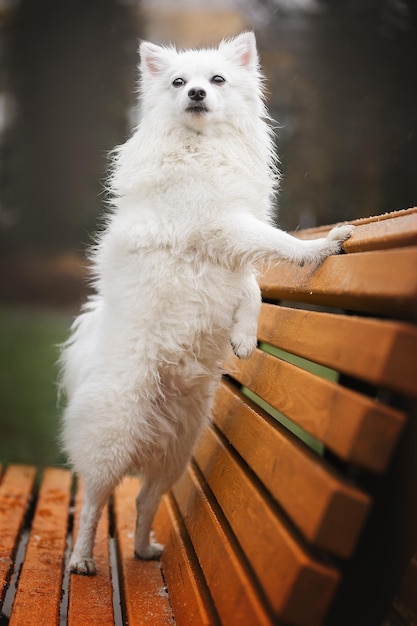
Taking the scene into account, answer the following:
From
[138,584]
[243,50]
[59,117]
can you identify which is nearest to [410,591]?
[138,584]

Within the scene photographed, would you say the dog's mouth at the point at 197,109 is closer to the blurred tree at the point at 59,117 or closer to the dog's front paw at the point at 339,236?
the dog's front paw at the point at 339,236

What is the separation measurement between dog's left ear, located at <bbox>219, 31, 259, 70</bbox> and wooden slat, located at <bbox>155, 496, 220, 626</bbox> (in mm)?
1821

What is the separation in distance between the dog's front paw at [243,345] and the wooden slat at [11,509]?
1.06m

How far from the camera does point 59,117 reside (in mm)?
9680

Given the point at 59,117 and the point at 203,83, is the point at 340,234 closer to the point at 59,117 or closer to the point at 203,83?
the point at 203,83

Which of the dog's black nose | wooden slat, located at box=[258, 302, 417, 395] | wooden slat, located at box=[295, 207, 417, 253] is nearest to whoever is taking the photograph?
wooden slat, located at box=[258, 302, 417, 395]

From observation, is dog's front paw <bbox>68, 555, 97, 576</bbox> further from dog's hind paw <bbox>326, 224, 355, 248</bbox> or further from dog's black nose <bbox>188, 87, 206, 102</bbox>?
dog's black nose <bbox>188, 87, 206, 102</bbox>

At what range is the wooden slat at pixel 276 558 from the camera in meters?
1.32

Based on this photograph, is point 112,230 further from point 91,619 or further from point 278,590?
point 278,590

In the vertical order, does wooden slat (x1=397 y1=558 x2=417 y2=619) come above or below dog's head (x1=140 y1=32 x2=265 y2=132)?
below

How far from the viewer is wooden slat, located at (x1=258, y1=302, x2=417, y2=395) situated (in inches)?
50.5

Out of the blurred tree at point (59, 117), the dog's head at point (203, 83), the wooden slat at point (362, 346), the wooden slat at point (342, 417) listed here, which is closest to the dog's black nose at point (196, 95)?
the dog's head at point (203, 83)

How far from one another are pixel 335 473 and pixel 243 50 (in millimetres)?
1967

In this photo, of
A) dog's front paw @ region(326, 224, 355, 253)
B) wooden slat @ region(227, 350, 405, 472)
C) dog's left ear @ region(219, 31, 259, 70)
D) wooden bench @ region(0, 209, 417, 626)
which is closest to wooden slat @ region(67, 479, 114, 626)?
wooden bench @ region(0, 209, 417, 626)
